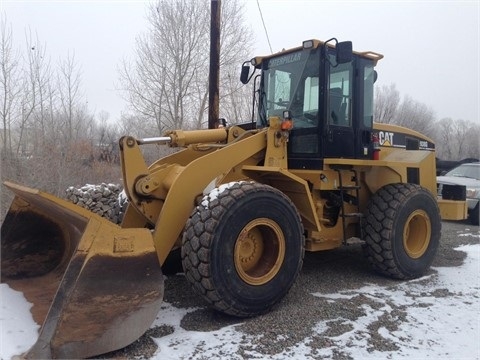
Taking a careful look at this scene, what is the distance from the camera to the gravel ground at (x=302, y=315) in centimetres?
343

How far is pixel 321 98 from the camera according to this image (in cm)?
502

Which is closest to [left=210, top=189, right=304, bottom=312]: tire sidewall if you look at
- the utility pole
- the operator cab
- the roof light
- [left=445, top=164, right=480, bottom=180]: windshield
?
the operator cab

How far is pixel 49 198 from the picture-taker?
3695mm

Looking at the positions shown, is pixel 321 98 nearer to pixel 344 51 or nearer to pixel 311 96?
pixel 311 96

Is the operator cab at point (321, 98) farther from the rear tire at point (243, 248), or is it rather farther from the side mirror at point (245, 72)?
the rear tire at point (243, 248)

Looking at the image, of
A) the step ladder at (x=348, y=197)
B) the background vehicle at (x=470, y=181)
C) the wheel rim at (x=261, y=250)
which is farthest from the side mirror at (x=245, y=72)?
the background vehicle at (x=470, y=181)

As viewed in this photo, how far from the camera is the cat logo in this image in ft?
19.1

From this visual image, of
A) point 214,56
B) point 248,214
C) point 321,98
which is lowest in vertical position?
point 248,214

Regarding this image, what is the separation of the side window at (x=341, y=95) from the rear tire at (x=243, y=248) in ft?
5.17

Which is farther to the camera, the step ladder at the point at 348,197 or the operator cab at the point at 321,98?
the step ladder at the point at 348,197

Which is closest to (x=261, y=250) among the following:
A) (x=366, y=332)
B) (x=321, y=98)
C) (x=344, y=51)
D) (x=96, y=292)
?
(x=366, y=332)

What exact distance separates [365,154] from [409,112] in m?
42.4

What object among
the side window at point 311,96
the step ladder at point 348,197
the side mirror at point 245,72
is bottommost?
the step ladder at point 348,197

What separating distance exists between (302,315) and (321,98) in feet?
8.01
